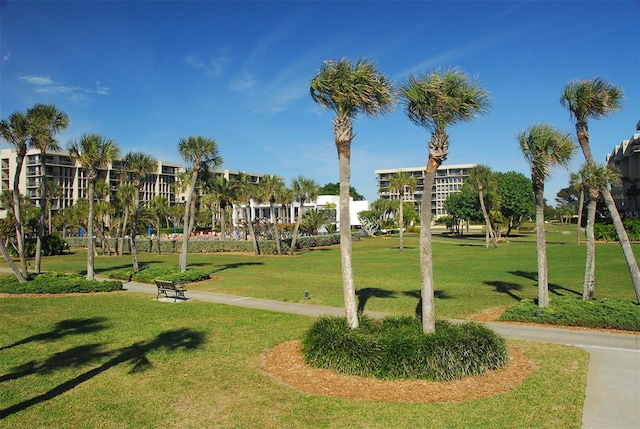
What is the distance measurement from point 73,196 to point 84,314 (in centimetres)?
9668

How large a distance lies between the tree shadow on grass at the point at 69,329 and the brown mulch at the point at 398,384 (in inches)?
262

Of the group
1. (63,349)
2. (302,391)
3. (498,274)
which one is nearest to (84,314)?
(63,349)

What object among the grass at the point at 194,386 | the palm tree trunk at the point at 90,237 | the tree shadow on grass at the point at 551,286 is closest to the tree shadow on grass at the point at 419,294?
the tree shadow on grass at the point at 551,286

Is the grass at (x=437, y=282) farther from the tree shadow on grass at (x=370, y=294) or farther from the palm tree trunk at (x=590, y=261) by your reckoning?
the palm tree trunk at (x=590, y=261)

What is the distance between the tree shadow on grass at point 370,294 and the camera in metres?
18.5

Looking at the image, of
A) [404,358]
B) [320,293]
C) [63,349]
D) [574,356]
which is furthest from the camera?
[320,293]

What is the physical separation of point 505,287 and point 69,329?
17563mm

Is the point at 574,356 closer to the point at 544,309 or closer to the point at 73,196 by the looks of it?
the point at 544,309

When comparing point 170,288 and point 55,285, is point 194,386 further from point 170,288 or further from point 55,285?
point 55,285

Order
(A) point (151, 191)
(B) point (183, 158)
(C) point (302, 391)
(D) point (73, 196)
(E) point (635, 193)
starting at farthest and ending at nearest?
(A) point (151, 191), (D) point (73, 196), (E) point (635, 193), (B) point (183, 158), (C) point (302, 391)

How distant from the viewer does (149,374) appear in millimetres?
9758

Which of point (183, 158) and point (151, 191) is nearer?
point (183, 158)

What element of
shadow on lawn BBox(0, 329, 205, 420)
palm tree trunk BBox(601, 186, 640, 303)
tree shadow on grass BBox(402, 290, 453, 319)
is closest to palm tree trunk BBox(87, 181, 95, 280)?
shadow on lawn BBox(0, 329, 205, 420)

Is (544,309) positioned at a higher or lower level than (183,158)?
lower
